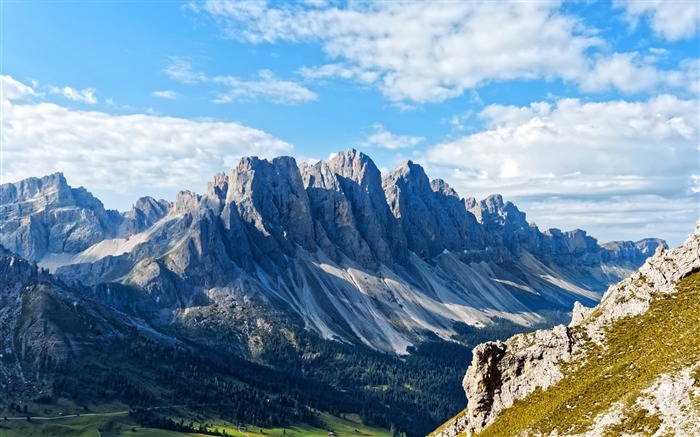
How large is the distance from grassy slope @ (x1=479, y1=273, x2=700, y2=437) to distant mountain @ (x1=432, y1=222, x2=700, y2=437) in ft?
0.37

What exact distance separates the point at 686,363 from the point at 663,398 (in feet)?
14.7

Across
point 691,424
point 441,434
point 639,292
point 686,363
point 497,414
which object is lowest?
point 441,434

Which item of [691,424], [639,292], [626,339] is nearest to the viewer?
[691,424]

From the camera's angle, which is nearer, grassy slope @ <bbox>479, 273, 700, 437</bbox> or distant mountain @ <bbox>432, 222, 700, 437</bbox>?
distant mountain @ <bbox>432, 222, 700, 437</bbox>

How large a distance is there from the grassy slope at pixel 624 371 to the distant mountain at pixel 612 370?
0.11 metres

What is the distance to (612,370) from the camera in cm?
5825

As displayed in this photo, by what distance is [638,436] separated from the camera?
47.2 meters

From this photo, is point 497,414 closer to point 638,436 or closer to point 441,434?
point 441,434

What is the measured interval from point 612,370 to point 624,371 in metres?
1.57

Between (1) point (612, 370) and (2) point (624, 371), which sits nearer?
(2) point (624, 371)

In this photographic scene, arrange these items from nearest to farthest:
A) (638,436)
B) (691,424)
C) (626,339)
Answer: (691,424) < (638,436) < (626,339)

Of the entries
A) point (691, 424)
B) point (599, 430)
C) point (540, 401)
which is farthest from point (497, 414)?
point (691, 424)

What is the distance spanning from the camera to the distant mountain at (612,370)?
49188 mm

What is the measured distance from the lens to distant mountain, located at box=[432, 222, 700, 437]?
4919 cm
